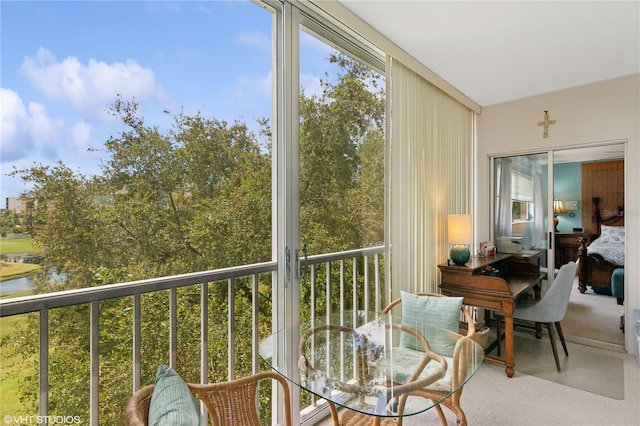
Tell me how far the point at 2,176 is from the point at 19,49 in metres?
0.52

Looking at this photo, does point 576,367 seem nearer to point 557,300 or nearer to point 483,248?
point 557,300

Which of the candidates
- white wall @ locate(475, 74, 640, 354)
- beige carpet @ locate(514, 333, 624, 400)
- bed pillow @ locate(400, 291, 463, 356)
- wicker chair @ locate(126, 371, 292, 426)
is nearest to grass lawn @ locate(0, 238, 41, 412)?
wicker chair @ locate(126, 371, 292, 426)

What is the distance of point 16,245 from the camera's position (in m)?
1.33

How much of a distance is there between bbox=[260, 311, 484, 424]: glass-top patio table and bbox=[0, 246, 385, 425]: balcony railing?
33 centimetres

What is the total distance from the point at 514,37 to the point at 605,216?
2208 mm

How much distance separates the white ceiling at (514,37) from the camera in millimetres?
2150

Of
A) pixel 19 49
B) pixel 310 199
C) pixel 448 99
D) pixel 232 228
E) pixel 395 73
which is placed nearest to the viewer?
pixel 19 49

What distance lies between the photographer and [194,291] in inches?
79.1

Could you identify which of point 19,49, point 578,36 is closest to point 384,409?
point 19,49

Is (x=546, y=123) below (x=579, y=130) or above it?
above

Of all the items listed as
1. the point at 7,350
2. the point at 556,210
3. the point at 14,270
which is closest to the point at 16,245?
the point at 14,270

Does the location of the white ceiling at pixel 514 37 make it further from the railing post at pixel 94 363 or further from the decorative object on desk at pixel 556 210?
the railing post at pixel 94 363

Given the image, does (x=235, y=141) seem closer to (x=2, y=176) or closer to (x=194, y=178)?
(x=194, y=178)

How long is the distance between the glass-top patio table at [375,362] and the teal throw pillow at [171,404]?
0.56m
